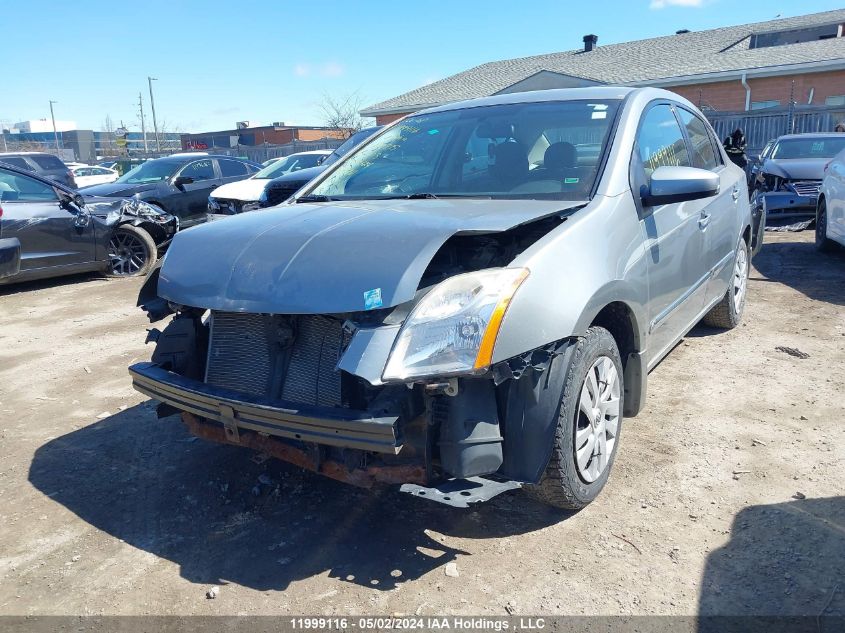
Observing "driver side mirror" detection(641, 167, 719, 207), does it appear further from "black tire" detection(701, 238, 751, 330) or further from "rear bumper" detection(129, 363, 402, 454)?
"black tire" detection(701, 238, 751, 330)

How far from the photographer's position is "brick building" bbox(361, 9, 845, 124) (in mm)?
22359

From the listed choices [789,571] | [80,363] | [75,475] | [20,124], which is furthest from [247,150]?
[20,124]

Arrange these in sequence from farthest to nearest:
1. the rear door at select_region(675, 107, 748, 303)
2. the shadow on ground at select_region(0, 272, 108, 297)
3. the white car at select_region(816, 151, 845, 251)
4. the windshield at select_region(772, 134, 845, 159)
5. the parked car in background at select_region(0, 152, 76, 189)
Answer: the parked car in background at select_region(0, 152, 76, 189), the windshield at select_region(772, 134, 845, 159), the shadow on ground at select_region(0, 272, 108, 297), the white car at select_region(816, 151, 845, 251), the rear door at select_region(675, 107, 748, 303)

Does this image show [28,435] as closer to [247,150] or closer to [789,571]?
[789,571]

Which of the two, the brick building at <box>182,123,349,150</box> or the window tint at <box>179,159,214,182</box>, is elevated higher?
the brick building at <box>182,123,349,150</box>

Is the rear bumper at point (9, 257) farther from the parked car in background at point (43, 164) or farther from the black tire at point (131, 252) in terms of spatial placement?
the parked car in background at point (43, 164)

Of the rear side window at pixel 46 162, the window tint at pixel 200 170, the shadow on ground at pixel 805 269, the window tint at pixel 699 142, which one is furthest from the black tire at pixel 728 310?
the rear side window at pixel 46 162

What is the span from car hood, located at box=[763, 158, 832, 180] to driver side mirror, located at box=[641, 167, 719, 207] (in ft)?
28.6

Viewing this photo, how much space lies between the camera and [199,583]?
264 cm

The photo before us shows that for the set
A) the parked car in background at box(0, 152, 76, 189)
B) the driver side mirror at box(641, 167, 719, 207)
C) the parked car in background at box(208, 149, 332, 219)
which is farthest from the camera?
the parked car in background at box(0, 152, 76, 189)

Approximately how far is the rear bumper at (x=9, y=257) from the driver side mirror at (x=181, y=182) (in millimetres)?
3899

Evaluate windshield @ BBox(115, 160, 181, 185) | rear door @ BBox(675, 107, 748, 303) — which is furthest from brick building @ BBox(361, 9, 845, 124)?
rear door @ BBox(675, 107, 748, 303)

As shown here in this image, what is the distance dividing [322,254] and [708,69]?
2472 centimetres

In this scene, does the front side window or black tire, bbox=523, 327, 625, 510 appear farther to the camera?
the front side window
